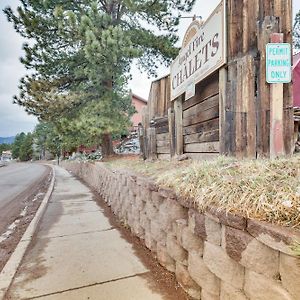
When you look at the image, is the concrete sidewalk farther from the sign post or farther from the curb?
the sign post


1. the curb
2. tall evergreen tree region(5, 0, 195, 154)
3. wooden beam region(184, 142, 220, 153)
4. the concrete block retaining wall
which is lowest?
the curb

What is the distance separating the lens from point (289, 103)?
290 centimetres

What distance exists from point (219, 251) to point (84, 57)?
10849 millimetres

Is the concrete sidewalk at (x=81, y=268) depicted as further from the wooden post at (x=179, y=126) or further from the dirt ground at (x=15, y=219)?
the wooden post at (x=179, y=126)

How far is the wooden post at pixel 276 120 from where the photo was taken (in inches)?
110

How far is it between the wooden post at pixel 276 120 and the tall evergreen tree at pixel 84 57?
7.54 meters

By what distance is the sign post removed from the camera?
2.79 meters

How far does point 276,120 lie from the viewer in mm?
2812

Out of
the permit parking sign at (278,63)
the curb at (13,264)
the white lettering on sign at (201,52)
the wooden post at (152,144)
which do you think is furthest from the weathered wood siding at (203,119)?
the curb at (13,264)

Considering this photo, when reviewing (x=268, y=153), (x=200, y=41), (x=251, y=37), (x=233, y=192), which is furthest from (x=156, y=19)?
(x=233, y=192)

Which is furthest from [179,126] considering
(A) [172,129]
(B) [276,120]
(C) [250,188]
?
(C) [250,188]

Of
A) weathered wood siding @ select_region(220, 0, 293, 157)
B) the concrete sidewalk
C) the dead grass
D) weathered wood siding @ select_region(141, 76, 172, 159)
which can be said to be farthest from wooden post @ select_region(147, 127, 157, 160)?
the dead grass

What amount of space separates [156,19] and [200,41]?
29.2 ft

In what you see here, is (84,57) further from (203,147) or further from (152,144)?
(203,147)
